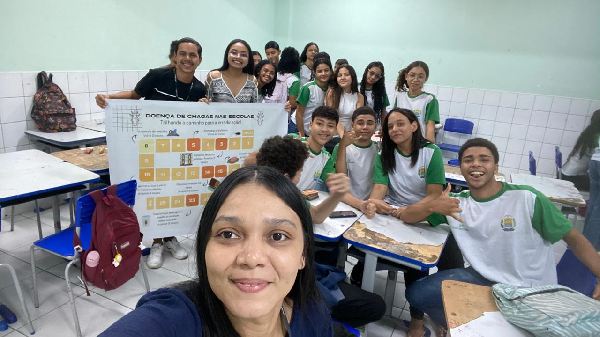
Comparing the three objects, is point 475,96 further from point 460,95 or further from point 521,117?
point 521,117

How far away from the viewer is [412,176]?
8.73 feet

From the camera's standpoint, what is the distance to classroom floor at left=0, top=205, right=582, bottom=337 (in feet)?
7.60

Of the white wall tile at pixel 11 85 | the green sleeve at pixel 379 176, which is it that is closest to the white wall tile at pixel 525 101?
the green sleeve at pixel 379 176

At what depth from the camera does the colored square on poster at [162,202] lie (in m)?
2.78

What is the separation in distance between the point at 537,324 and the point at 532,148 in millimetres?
5319

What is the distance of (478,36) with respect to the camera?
5.67 m

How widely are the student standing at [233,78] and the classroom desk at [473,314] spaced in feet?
7.33

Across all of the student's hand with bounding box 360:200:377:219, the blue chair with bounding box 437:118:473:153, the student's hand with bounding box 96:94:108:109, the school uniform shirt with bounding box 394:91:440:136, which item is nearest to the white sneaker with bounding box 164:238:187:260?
the student's hand with bounding box 96:94:108:109

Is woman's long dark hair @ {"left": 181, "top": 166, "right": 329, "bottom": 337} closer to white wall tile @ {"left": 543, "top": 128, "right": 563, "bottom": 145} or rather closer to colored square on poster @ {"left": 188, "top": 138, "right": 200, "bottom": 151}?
colored square on poster @ {"left": 188, "top": 138, "right": 200, "bottom": 151}

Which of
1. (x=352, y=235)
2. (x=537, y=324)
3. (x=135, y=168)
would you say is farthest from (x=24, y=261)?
(x=537, y=324)

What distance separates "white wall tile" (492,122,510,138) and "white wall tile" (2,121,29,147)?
20.8 ft

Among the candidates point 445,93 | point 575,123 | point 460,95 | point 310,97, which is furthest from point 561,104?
point 310,97

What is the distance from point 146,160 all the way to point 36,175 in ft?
2.35

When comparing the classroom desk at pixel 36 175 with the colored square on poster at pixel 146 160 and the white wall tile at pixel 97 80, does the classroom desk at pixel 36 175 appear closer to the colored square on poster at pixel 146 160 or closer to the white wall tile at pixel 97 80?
the colored square on poster at pixel 146 160
